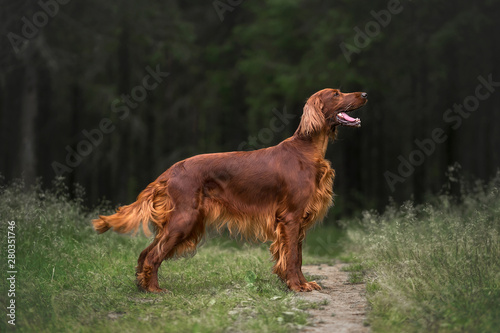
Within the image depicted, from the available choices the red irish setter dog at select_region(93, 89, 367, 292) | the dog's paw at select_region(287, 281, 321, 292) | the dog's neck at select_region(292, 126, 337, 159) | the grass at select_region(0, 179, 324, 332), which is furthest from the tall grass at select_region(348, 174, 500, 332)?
the dog's neck at select_region(292, 126, 337, 159)

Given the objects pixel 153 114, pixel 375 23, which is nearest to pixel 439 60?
pixel 375 23

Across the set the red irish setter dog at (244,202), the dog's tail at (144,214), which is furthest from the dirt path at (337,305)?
the dog's tail at (144,214)

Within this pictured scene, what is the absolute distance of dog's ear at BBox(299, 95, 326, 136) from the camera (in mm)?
5359

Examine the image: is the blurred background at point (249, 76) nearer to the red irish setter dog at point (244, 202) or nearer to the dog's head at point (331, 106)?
the dog's head at point (331, 106)

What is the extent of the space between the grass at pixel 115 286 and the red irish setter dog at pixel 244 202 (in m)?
0.33

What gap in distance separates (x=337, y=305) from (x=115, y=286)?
6.50 feet

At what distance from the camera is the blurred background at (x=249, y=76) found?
542 inches

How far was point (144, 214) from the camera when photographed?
5.12 meters

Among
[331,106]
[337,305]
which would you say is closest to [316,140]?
[331,106]

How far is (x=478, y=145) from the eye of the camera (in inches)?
709

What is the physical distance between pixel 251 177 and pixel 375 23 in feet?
32.3

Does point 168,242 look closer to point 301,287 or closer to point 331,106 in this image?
point 301,287

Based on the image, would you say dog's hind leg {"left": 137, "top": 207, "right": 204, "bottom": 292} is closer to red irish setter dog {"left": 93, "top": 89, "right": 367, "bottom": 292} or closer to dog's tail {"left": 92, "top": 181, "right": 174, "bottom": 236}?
red irish setter dog {"left": 93, "top": 89, "right": 367, "bottom": 292}

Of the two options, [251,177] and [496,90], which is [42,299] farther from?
[496,90]
